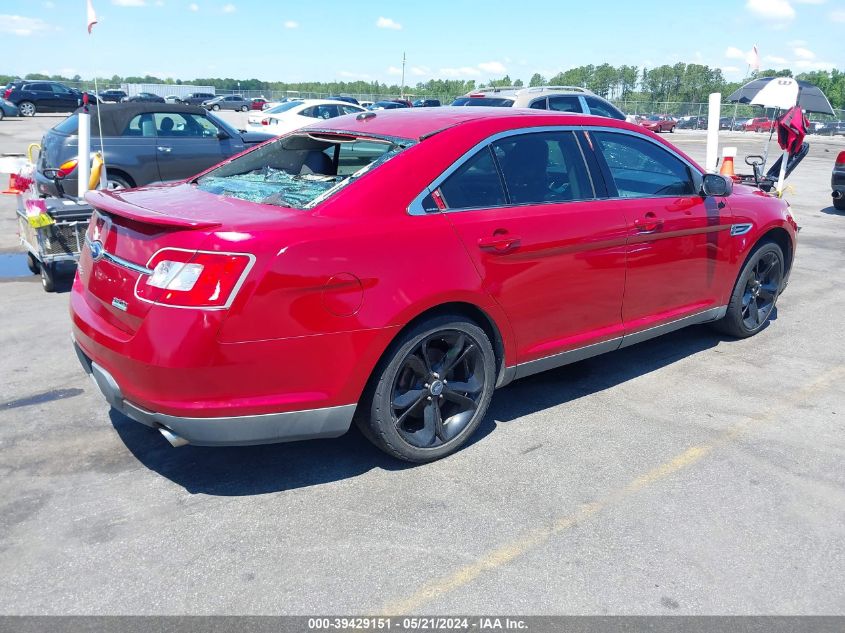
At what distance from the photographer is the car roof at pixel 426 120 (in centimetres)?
392

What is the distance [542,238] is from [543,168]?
0.45m

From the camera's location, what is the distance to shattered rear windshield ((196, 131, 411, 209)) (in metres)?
3.63

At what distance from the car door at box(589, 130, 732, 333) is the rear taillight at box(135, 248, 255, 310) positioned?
2.41m

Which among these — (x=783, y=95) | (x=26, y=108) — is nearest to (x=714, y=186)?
(x=783, y=95)

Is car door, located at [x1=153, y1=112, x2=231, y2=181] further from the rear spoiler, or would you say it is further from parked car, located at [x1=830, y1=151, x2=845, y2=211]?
parked car, located at [x1=830, y1=151, x2=845, y2=211]

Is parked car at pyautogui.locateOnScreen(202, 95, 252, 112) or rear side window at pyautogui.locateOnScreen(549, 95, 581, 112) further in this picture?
parked car at pyautogui.locateOnScreen(202, 95, 252, 112)

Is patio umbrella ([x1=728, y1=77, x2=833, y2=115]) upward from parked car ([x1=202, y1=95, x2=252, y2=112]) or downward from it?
downward

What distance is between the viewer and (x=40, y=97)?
127 ft

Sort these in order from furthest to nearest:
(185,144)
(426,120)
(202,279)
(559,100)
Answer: (559,100) < (185,144) < (426,120) < (202,279)

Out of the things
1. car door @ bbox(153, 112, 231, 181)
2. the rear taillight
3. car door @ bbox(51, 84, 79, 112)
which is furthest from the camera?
car door @ bbox(51, 84, 79, 112)

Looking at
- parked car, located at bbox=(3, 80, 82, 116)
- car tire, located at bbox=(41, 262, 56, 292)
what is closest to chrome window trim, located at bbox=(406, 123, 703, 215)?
car tire, located at bbox=(41, 262, 56, 292)

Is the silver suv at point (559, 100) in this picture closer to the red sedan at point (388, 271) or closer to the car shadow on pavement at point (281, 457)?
the red sedan at point (388, 271)

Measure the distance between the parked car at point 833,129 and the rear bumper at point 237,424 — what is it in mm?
63212

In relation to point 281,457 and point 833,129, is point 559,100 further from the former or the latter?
point 833,129
